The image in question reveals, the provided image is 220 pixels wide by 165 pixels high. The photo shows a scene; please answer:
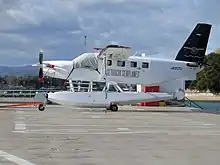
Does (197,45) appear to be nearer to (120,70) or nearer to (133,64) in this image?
(133,64)

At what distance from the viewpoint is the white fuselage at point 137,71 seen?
38438 mm

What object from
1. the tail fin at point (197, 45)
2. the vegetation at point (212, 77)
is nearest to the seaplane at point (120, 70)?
the tail fin at point (197, 45)

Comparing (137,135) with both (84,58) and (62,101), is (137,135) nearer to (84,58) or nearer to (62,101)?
(62,101)

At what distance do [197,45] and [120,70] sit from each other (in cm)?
701

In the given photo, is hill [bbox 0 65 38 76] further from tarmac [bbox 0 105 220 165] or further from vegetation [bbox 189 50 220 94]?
vegetation [bbox 189 50 220 94]

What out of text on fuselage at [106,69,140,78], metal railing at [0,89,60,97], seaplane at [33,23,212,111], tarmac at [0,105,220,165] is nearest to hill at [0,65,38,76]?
seaplane at [33,23,212,111]

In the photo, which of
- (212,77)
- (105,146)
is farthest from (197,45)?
(212,77)

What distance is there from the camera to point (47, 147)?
14.1 meters

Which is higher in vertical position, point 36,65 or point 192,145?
point 36,65

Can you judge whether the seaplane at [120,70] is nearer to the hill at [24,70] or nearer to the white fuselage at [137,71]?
the white fuselage at [137,71]

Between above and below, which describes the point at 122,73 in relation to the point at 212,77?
below

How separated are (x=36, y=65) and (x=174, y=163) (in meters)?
29.1

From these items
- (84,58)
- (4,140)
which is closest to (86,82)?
(84,58)

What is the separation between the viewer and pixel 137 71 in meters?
39.1
